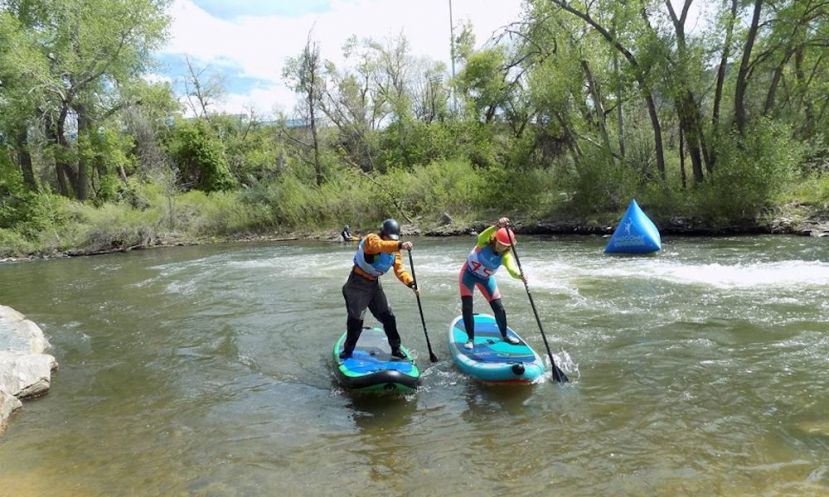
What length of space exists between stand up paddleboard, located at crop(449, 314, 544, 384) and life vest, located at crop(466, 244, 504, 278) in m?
0.84

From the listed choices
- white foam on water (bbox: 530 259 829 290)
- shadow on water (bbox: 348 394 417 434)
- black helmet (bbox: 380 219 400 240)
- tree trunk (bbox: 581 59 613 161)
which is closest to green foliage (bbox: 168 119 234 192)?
tree trunk (bbox: 581 59 613 161)

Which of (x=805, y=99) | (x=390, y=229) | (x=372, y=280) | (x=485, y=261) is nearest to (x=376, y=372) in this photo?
(x=372, y=280)

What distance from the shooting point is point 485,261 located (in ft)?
21.2

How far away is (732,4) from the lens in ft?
59.8

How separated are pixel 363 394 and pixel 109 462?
2.37 m

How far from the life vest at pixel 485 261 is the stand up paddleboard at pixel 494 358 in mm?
844

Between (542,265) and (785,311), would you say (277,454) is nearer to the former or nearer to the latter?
(785,311)

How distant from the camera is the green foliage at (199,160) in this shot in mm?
32406

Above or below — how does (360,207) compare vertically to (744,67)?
below

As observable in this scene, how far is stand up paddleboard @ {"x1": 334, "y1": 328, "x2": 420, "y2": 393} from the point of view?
5578 mm

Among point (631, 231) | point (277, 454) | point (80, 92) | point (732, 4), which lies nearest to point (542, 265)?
point (631, 231)

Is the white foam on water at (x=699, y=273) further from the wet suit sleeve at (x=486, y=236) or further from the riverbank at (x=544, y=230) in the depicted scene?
the wet suit sleeve at (x=486, y=236)

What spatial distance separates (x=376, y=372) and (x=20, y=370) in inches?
167

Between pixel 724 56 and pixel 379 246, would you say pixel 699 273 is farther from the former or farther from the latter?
pixel 724 56
